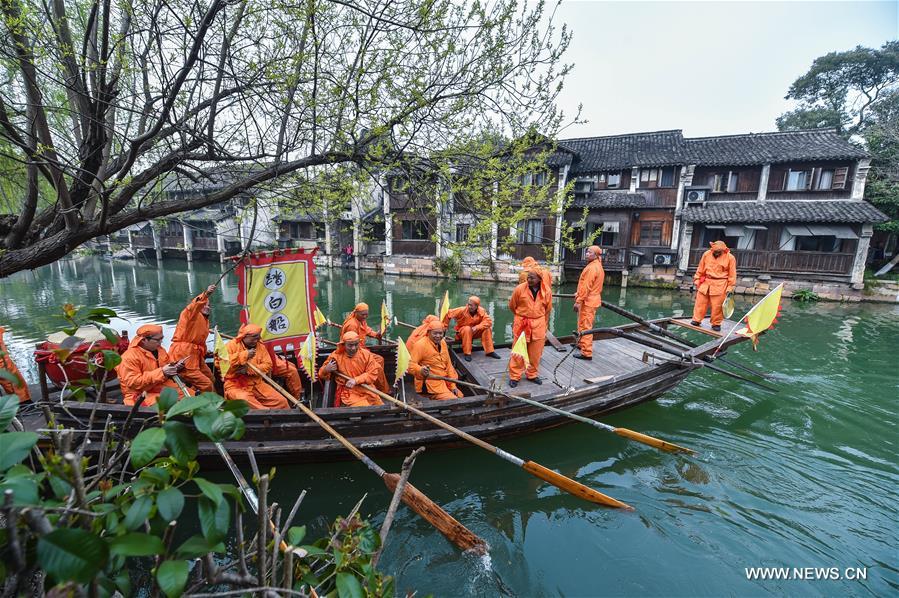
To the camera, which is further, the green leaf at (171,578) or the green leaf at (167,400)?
the green leaf at (167,400)

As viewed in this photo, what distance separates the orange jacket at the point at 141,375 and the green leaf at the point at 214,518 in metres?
4.22

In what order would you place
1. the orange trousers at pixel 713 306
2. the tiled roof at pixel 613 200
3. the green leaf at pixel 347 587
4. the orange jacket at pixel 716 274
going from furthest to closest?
the tiled roof at pixel 613 200 → the orange trousers at pixel 713 306 → the orange jacket at pixel 716 274 → the green leaf at pixel 347 587

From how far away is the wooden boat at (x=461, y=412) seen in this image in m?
4.94

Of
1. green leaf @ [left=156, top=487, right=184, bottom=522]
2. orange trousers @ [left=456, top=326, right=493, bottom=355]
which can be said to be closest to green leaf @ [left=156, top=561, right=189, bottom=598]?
green leaf @ [left=156, top=487, right=184, bottom=522]

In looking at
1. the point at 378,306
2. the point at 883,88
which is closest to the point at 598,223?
the point at 378,306

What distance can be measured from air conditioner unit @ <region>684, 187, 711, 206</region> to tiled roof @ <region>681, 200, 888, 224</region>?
0.26 m

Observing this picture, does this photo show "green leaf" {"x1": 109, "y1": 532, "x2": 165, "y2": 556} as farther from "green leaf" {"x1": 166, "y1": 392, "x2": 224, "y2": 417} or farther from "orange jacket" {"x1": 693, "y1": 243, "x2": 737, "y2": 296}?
"orange jacket" {"x1": 693, "y1": 243, "x2": 737, "y2": 296}

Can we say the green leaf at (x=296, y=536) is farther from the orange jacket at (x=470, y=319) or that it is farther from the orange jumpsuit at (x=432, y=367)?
the orange jacket at (x=470, y=319)

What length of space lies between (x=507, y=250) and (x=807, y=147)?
73.9 ft

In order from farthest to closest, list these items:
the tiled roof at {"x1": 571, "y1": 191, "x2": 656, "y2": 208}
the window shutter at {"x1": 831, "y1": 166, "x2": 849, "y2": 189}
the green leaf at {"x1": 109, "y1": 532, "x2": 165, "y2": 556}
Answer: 1. the tiled roof at {"x1": 571, "y1": 191, "x2": 656, "y2": 208}
2. the window shutter at {"x1": 831, "y1": 166, "x2": 849, "y2": 189}
3. the green leaf at {"x1": 109, "y1": 532, "x2": 165, "y2": 556}

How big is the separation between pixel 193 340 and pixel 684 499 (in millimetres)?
7001

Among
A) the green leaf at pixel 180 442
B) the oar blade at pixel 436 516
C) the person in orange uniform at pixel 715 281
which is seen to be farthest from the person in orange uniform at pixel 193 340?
the person in orange uniform at pixel 715 281

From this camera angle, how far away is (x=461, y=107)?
541 centimetres

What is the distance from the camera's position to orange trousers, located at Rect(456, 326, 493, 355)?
24.9 ft
